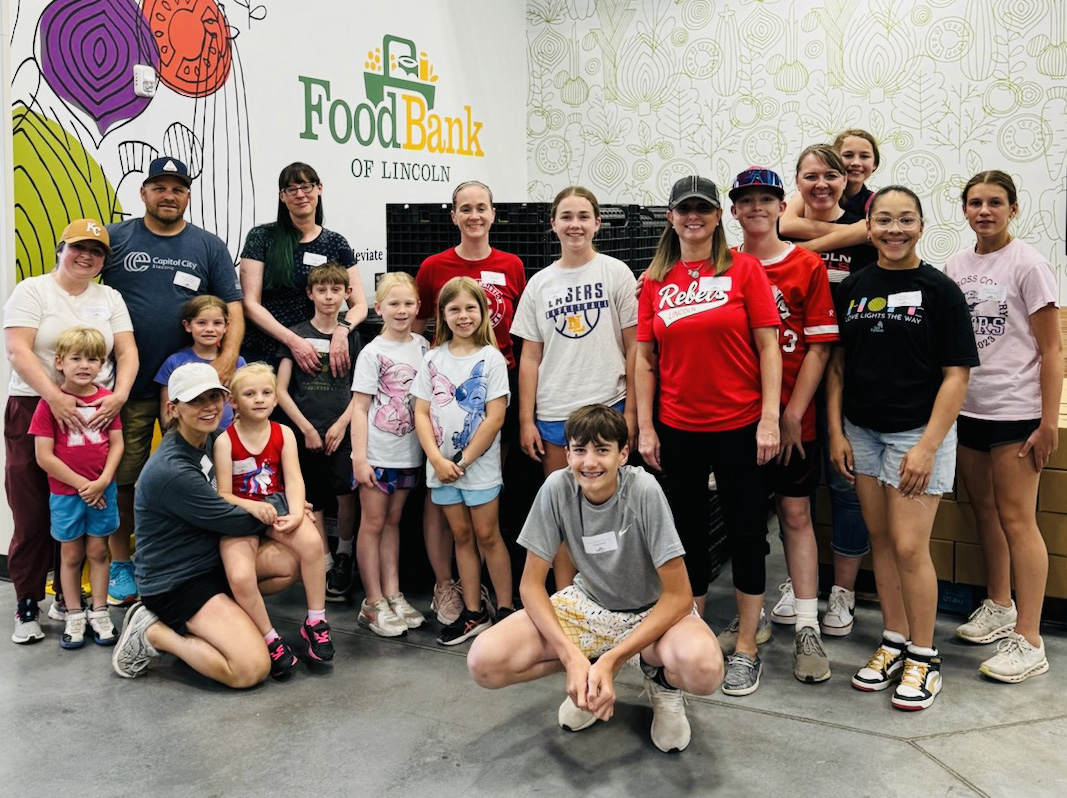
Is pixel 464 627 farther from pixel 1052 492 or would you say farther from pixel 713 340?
pixel 1052 492

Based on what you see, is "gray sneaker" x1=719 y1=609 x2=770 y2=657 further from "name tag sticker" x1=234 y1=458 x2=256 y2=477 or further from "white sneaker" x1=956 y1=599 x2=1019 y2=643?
"name tag sticker" x1=234 y1=458 x2=256 y2=477

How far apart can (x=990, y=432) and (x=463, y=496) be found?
63.8 inches

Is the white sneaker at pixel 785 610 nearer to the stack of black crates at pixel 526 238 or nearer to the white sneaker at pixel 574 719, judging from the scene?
the stack of black crates at pixel 526 238

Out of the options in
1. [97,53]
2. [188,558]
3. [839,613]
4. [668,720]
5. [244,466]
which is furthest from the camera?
[97,53]

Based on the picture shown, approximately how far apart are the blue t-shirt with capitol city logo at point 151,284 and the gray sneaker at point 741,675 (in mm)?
2123

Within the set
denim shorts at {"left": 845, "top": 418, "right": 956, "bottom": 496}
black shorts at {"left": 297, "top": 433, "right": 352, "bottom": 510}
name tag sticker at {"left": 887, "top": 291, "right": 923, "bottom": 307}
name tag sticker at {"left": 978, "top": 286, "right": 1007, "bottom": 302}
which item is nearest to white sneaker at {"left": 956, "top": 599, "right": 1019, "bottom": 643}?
denim shorts at {"left": 845, "top": 418, "right": 956, "bottom": 496}

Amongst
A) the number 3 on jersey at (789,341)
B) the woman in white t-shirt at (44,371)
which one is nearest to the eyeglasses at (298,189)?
the woman in white t-shirt at (44,371)

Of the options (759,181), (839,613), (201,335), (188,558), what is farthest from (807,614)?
(201,335)

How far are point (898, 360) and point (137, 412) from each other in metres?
2.49

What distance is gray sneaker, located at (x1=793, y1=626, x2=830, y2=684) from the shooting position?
119 inches

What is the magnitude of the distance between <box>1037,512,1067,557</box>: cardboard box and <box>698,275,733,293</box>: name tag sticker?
1.37m

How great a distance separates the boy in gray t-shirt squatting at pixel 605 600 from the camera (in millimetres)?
2549

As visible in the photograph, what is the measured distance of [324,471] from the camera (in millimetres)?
3797

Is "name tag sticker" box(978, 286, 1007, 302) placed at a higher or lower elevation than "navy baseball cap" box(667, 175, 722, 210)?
lower
